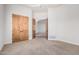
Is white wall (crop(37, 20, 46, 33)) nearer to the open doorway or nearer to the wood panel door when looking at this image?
the open doorway

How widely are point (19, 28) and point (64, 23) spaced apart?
2332 mm

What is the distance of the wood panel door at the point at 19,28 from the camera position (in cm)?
531

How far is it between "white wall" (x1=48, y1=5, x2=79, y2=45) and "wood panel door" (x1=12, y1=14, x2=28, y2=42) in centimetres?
138

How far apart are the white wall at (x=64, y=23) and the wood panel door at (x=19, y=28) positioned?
138cm

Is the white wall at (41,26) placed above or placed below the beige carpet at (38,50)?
above

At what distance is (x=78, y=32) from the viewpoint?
4.63 m

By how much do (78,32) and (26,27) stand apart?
2.84 meters

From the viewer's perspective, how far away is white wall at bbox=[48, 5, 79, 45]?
15.6 feet

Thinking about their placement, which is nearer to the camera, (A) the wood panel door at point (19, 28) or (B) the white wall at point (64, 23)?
(B) the white wall at point (64, 23)

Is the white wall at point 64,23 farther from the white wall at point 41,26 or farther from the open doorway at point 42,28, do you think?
the white wall at point 41,26

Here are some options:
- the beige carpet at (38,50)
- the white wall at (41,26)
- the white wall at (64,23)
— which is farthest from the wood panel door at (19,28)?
the white wall at (64,23)
